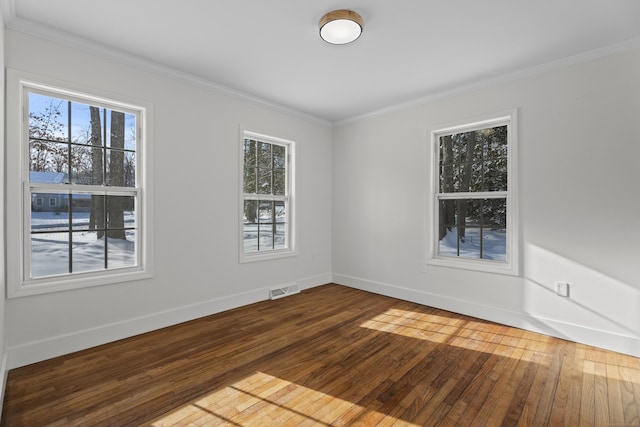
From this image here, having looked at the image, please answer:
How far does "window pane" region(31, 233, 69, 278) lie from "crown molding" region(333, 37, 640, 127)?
12.8ft

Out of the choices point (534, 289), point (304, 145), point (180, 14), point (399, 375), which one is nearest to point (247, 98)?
point (304, 145)

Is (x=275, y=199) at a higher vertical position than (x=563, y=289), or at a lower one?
higher

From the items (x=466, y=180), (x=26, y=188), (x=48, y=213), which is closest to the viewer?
(x=26, y=188)

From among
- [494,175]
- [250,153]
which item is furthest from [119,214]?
[494,175]

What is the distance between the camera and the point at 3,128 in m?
2.29

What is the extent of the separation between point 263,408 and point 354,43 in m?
2.90

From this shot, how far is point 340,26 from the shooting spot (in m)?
2.40

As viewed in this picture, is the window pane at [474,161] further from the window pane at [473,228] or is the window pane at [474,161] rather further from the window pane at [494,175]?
the window pane at [473,228]

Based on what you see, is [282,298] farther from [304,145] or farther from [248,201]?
[304,145]

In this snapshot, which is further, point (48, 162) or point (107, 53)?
point (107, 53)

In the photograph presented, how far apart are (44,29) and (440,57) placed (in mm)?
3376

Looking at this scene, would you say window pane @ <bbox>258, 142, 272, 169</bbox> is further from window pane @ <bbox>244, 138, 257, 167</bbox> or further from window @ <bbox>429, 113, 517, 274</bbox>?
window @ <bbox>429, 113, 517, 274</bbox>

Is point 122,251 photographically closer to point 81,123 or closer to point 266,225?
point 81,123

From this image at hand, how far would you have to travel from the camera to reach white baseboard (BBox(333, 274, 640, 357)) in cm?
273
